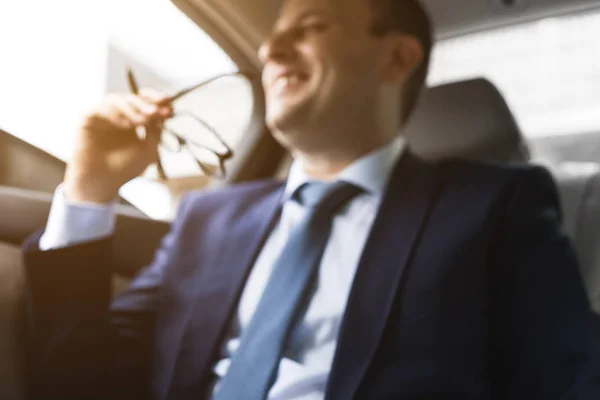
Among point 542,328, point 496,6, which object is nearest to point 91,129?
point 542,328

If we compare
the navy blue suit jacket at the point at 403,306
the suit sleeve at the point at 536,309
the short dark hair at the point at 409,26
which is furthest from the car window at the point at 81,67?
the suit sleeve at the point at 536,309

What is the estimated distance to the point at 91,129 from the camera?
0.75 meters

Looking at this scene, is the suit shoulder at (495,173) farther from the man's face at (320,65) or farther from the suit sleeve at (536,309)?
the man's face at (320,65)

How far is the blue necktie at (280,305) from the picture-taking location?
24.6 inches

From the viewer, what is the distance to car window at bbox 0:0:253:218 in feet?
2.76

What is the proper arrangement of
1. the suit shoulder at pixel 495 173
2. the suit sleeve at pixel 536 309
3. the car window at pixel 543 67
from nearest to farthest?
1. the suit sleeve at pixel 536 309
2. the suit shoulder at pixel 495 173
3. the car window at pixel 543 67

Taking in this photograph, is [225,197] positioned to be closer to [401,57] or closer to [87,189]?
[87,189]

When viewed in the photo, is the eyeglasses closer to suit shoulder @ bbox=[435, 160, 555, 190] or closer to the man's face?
the man's face

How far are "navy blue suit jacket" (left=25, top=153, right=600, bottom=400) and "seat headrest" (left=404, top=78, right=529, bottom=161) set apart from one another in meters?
0.14

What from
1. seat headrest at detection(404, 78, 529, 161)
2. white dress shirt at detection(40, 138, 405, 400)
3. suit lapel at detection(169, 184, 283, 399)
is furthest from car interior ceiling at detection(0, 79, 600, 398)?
suit lapel at detection(169, 184, 283, 399)

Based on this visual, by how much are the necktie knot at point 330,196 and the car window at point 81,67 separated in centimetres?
26

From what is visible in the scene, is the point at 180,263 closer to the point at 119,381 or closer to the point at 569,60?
the point at 119,381

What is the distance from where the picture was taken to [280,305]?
0.65 meters

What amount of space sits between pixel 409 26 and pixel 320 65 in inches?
7.4
